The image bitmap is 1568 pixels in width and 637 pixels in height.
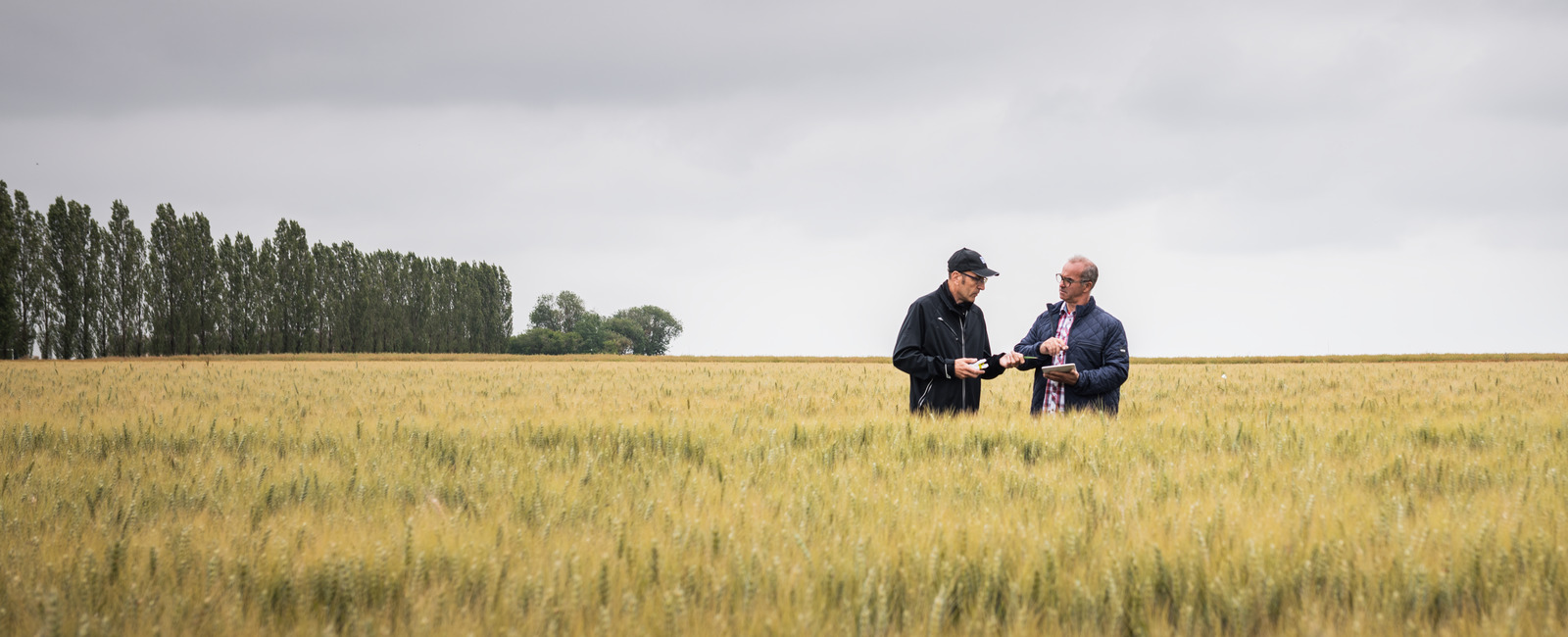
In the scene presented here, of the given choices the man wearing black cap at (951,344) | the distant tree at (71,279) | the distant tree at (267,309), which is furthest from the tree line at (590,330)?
the man wearing black cap at (951,344)

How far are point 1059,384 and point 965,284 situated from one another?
1641 millimetres

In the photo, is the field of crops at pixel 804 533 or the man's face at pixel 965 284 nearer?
the field of crops at pixel 804 533

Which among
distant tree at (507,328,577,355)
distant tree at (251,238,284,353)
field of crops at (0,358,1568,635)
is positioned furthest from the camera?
distant tree at (507,328,577,355)

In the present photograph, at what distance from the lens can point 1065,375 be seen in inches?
257

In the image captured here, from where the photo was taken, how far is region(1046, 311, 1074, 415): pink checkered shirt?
6895 millimetres

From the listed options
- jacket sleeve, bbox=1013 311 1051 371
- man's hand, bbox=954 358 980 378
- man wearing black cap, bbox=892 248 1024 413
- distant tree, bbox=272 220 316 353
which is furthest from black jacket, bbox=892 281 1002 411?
distant tree, bbox=272 220 316 353

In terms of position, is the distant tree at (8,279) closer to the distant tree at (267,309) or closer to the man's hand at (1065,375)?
the distant tree at (267,309)

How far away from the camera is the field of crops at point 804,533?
2447 millimetres

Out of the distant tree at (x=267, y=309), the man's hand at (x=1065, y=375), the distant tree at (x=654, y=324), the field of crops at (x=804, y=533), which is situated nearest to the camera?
the field of crops at (x=804, y=533)

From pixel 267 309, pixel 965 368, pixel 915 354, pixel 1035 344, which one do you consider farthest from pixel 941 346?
pixel 267 309

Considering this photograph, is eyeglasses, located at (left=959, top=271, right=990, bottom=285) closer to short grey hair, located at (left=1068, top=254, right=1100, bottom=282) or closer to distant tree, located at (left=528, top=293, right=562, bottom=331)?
short grey hair, located at (left=1068, top=254, right=1100, bottom=282)

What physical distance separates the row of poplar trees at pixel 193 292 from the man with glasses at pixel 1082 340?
6882 centimetres

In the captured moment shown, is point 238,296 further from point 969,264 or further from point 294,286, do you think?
point 969,264

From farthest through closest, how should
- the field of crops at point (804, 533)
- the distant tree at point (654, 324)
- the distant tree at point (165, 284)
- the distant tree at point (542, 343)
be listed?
the distant tree at point (654, 324) → the distant tree at point (542, 343) → the distant tree at point (165, 284) → the field of crops at point (804, 533)
